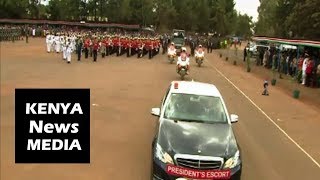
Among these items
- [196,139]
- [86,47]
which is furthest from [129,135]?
[86,47]

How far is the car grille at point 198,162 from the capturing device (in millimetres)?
8633

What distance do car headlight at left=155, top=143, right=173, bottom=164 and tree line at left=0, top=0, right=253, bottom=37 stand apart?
92519 mm

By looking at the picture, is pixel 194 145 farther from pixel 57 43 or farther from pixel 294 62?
pixel 57 43

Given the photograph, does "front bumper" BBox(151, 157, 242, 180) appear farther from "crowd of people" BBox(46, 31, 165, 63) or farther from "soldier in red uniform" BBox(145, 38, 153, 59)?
"soldier in red uniform" BBox(145, 38, 153, 59)

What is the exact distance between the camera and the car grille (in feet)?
28.3

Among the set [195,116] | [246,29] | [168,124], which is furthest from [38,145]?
[246,29]

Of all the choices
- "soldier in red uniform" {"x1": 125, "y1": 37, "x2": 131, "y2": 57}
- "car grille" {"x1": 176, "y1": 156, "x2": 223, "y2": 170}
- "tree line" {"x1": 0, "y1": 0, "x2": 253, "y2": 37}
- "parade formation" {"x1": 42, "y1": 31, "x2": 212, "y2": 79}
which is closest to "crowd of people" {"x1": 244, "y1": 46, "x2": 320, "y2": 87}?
"parade formation" {"x1": 42, "y1": 31, "x2": 212, "y2": 79}

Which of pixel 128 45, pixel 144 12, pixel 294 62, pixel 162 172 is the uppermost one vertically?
pixel 144 12

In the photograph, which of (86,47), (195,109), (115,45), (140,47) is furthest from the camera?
(115,45)

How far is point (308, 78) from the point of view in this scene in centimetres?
2866

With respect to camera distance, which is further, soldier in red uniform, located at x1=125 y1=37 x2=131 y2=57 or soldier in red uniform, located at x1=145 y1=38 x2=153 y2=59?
soldier in red uniform, located at x1=145 y1=38 x2=153 y2=59

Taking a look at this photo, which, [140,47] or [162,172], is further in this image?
[140,47]

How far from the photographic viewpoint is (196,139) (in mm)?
9141

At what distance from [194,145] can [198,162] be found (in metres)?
0.39
